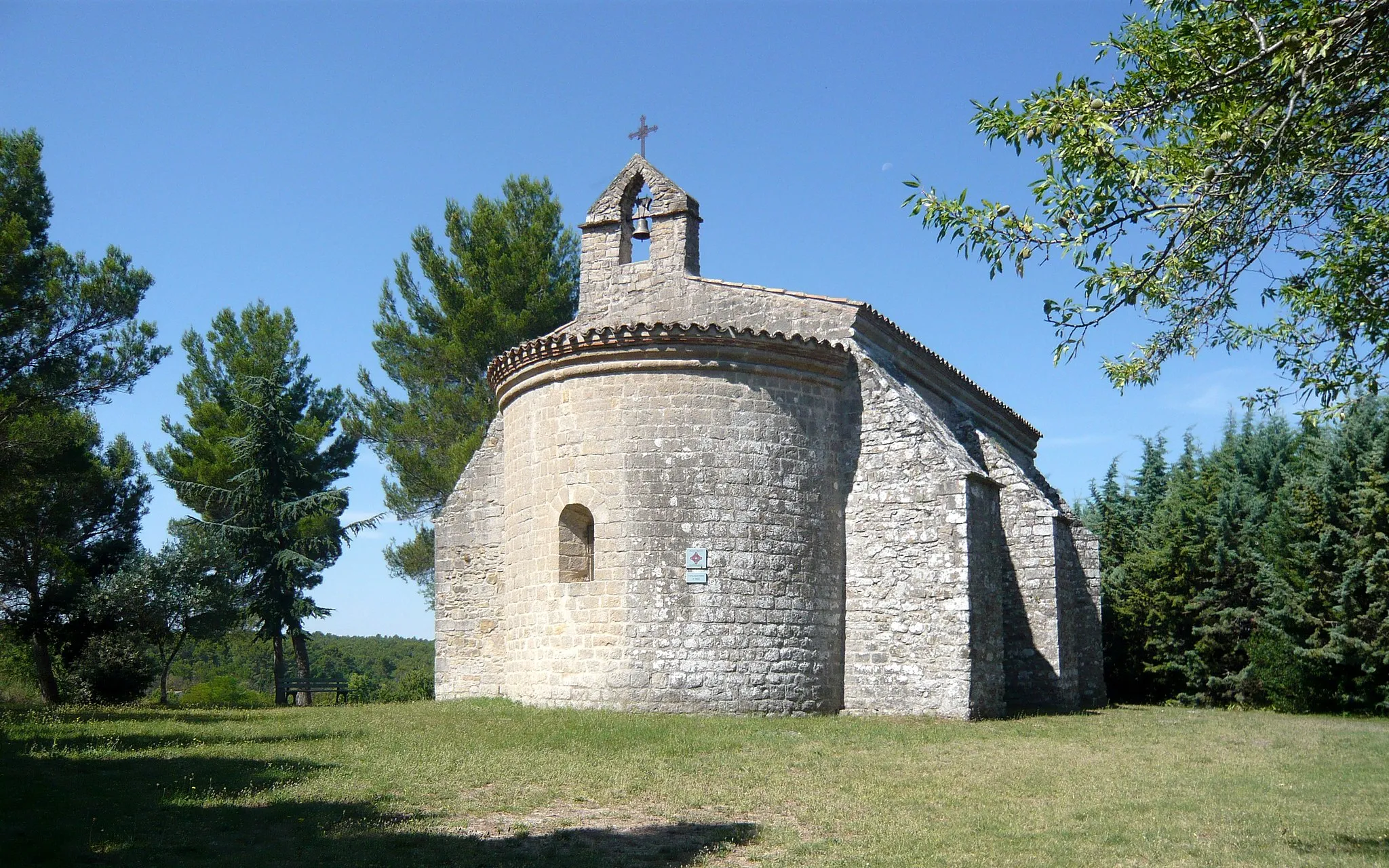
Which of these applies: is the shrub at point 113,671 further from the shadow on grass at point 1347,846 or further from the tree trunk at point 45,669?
the shadow on grass at point 1347,846

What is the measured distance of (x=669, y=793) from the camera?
27.2 feet

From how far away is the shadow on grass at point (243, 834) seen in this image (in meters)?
6.04

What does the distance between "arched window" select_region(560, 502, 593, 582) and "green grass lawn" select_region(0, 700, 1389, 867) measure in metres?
1.99

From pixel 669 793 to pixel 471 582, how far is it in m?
9.27

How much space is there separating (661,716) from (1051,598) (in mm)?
6527

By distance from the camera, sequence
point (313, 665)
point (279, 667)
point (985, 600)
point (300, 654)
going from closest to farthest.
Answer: point (985, 600) → point (279, 667) → point (300, 654) → point (313, 665)

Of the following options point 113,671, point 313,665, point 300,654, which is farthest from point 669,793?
point 313,665

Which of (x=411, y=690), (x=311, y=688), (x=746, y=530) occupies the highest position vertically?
(x=746, y=530)

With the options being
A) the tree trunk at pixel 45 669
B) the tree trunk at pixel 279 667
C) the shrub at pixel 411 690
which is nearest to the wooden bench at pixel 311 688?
the tree trunk at pixel 279 667

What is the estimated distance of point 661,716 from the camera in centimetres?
1237

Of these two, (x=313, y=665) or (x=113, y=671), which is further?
(x=313, y=665)

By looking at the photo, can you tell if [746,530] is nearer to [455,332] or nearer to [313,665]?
[455,332]

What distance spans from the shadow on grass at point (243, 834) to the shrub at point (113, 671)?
1128 centimetres

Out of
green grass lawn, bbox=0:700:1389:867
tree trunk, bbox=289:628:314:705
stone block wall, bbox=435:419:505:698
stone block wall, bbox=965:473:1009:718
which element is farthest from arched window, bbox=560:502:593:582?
tree trunk, bbox=289:628:314:705
